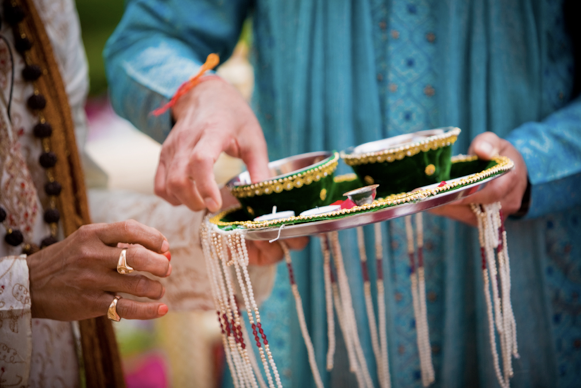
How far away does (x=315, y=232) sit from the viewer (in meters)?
0.44

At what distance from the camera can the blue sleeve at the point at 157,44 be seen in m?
0.81

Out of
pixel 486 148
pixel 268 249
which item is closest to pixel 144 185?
pixel 268 249

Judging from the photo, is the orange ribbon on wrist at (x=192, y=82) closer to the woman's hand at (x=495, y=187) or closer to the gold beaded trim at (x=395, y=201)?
the gold beaded trim at (x=395, y=201)

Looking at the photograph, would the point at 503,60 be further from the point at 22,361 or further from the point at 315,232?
the point at 22,361

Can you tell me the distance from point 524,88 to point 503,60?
7 centimetres

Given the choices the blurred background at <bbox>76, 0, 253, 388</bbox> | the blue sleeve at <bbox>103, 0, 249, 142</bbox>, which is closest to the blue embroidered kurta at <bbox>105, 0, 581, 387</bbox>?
the blue sleeve at <bbox>103, 0, 249, 142</bbox>

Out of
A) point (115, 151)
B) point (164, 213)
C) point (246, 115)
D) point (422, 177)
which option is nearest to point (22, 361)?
point (164, 213)

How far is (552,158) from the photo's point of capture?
728mm

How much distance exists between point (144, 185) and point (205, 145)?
41.5 inches

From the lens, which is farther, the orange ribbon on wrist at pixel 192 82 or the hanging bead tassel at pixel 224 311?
the orange ribbon on wrist at pixel 192 82

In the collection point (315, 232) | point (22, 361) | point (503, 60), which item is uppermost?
point (503, 60)

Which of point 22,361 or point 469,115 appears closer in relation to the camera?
point 22,361

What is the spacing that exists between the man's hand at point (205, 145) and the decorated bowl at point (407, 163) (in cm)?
15

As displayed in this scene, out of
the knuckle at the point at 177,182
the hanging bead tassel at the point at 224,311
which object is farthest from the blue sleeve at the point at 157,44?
the hanging bead tassel at the point at 224,311
